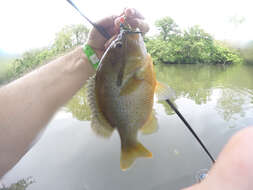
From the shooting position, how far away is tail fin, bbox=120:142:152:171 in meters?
1.01

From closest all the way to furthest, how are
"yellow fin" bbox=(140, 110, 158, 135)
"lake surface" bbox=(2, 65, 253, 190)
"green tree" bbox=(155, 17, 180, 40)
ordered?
"yellow fin" bbox=(140, 110, 158, 135) < "lake surface" bbox=(2, 65, 253, 190) < "green tree" bbox=(155, 17, 180, 40)

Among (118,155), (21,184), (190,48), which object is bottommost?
(190,48)

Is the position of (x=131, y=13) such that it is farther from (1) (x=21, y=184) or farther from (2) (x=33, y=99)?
(1) (x=21, y=184)

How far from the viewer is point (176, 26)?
2617cm

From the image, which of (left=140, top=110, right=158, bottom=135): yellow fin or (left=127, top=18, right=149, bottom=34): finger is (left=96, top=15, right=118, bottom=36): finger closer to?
(left=127, top=18, right=149, bottom=34): finger

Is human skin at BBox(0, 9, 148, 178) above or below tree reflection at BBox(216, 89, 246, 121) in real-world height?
above

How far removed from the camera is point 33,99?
128 centimetres

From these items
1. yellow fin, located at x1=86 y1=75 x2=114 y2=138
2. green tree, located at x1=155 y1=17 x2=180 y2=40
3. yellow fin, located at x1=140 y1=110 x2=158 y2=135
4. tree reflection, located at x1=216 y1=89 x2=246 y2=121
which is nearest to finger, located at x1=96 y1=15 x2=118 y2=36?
yellow fin, located at x1=86 y1=75 x2=114 y2=138

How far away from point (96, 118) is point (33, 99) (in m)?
0.61

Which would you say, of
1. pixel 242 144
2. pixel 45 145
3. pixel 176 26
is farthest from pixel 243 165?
pixel 176 26

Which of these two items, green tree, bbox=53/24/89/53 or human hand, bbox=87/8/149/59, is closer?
human hand, bbox=87/8/149/59

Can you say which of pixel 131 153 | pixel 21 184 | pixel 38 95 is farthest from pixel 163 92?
pixel 21 184

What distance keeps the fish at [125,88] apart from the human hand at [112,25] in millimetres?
360

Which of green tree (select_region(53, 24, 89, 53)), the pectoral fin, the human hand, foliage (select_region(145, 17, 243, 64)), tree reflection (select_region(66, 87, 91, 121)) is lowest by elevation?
foliage (select_region(145, 17, 243, 64))
